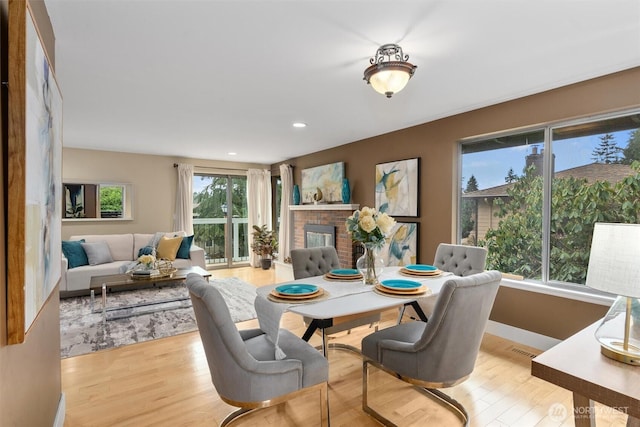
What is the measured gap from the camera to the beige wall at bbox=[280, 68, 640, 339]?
2.58 metres

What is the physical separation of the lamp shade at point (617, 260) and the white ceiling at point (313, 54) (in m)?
1.28

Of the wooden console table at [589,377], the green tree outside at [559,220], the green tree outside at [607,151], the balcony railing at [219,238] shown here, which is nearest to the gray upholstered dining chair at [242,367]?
the wooden console table at [589,377]

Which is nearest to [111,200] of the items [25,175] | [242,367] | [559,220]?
[242,367]

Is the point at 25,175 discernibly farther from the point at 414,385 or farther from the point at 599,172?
the point at 599,172

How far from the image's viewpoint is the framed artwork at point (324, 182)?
5.23 metres

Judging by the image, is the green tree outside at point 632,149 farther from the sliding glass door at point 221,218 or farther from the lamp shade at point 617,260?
the sliding glass door at point 221,218

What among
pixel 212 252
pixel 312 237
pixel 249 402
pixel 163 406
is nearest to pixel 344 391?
pixel 249 402

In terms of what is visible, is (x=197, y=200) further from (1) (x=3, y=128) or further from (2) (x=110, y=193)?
(1) (x=3, y=128)

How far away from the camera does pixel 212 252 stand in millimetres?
6945

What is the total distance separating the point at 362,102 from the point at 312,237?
320cm

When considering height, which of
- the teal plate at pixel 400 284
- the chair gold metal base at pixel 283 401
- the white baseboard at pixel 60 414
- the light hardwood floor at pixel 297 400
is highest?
the teal plate at pixel 400 284

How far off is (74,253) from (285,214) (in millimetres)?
3517

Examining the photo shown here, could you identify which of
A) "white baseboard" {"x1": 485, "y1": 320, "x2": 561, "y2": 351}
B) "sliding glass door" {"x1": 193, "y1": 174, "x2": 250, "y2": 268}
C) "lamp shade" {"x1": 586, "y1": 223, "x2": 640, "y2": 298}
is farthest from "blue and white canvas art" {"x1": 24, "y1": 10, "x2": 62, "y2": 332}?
"sliding glass door" {"x1": 193, "y1": 174, "x2": 250, "y2": 268}

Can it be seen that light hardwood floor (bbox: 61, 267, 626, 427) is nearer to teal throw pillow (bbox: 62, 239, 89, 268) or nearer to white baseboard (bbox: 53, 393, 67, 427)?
white baseboard (bbox: 53, 393, 67, 427)
